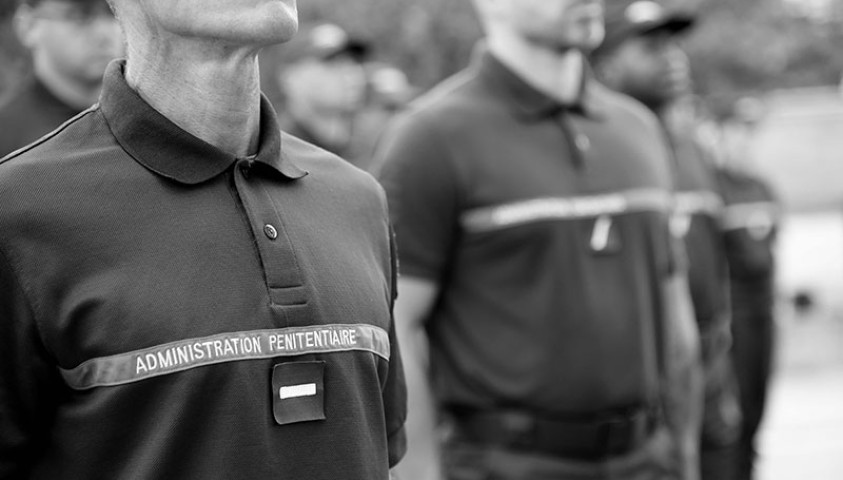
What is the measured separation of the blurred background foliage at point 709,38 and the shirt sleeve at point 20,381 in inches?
169

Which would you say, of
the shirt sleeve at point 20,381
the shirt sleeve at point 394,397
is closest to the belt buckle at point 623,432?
the shirt sleeve at point 394,397

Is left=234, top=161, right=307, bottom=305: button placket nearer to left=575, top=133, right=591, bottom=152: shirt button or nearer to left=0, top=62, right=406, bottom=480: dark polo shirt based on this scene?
left=0, top=62, right=406, bottom=480: dark polo shirt

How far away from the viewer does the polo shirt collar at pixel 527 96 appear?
4.09 meters

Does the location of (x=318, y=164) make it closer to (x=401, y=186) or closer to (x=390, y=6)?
(x=401, y=186)

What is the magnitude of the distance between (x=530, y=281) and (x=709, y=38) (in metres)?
22.5

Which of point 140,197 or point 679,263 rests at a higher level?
point 140,197

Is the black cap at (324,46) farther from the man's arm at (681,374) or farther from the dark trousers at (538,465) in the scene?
the dark trousers at (538,465)

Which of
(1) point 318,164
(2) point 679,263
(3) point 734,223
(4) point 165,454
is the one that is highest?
(1) point 318,164

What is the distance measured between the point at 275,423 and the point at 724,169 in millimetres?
7174

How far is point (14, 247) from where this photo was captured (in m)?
1.91

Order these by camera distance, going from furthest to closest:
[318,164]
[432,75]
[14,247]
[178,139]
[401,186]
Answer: [432,75] < [401,186] < [318,164] < [178,139] < [14,247]

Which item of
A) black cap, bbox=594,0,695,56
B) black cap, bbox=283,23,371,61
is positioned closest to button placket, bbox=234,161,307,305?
black cap, bbox=594,0,695,56

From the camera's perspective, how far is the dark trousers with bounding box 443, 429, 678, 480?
3.90 m

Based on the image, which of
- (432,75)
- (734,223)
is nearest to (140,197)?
(734,223)
